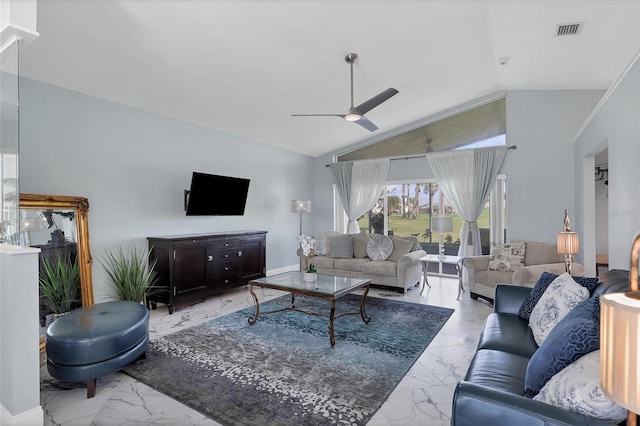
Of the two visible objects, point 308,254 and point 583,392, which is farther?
point 308,254

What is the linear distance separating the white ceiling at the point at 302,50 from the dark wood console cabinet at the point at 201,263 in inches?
72.8

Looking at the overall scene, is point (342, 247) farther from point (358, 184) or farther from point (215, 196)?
point (215, 196)

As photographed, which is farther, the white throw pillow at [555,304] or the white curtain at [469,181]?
the white curtain at [469,181]

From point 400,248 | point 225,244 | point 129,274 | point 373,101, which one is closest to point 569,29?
point 373,101

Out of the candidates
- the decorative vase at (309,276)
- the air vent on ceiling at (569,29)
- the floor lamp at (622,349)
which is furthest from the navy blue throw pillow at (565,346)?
the air vent on ceiling at (569,29)

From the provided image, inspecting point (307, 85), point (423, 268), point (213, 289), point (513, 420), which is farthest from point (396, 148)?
point (513, 420)

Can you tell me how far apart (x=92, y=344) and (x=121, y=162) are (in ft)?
8.53

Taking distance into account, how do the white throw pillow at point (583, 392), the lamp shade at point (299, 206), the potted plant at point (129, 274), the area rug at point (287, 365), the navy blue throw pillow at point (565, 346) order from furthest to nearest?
the lamp shade at point (299, 206) → the potted plant at point (129, 274) → the area rug at point (287, 365) → the navy blue throw pillow at point (565, 346) → the white throw pillow at point (583, 392)

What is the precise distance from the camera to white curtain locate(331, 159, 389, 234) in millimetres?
6867

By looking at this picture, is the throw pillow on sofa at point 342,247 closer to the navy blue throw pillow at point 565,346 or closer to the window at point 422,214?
the window at point 422,214

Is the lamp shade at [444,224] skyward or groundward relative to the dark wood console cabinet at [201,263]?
skyward

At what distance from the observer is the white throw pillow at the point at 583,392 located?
3.71ft

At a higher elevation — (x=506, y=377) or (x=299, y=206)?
(x=299, y=206)

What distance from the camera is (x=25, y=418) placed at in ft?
6.23
